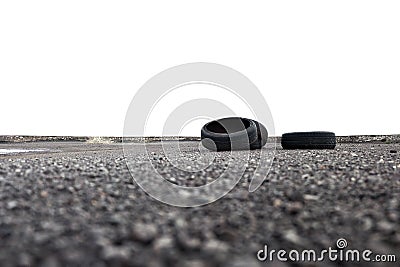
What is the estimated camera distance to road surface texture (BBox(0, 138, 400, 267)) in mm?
3320

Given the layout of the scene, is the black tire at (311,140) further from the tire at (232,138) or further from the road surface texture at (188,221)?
the road surface texture at (188,221)

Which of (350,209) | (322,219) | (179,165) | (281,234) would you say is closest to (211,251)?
(281,234)

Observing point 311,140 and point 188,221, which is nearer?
point 188,221

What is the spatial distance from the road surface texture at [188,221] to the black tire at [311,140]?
7.12 m

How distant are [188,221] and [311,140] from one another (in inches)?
400

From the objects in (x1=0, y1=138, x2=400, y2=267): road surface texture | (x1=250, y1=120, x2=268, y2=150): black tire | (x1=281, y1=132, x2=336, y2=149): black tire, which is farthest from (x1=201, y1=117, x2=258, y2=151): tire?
(x1=0, y1=138, x2=400, y2=267): road surface texture

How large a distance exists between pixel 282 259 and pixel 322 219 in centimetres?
106

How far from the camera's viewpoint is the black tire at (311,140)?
13.5 m

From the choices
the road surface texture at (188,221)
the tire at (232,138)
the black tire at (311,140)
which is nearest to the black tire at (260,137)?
the tire at (232,138)

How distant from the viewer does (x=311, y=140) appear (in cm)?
1349

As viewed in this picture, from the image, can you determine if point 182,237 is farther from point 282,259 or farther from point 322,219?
point 322,219

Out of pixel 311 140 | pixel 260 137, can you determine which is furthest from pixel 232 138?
pixel 311 140

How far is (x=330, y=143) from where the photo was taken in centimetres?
1369

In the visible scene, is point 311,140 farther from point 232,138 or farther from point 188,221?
point 188,221
